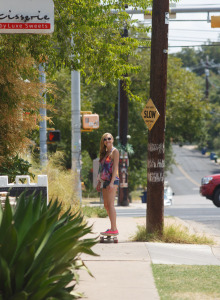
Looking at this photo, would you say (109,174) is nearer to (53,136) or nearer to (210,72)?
(53,136)

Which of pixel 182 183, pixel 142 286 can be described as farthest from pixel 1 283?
pixel 182 183

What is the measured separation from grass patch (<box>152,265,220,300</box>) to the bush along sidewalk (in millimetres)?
1232

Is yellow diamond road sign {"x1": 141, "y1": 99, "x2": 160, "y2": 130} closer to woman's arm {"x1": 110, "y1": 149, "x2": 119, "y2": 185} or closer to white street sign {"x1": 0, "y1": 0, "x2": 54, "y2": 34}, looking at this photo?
woman's arm {"x1": 110, "y1": 149, "x2": 119, "y2": 185}

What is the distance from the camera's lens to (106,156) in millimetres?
10625

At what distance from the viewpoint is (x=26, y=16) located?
8.66 meters

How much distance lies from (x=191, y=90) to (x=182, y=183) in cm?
2859

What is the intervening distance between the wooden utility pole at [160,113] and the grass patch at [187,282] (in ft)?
9.13

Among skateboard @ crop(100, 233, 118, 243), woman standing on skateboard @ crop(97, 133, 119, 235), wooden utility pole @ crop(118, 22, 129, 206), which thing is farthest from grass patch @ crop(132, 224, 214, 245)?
wooden utility pole @ crop(118, 22, 129, 206)

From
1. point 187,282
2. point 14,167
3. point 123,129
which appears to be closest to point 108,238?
point 14,167

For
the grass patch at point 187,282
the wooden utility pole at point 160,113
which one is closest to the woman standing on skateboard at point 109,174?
the wooden utility pole at point 160,113

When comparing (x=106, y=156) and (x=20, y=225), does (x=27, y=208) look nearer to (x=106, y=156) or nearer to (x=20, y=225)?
(x=20, y=225)

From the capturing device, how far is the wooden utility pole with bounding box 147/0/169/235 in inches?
439

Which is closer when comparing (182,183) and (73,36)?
(73,36)

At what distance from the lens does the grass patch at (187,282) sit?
22.2ft
